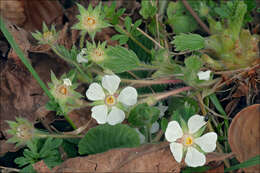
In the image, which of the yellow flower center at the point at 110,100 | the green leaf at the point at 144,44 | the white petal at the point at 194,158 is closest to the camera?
the white petal at the point at 194,158

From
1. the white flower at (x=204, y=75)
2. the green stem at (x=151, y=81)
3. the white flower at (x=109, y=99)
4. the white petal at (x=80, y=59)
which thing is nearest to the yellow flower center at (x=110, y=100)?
the white flower at (x=109, y=99)

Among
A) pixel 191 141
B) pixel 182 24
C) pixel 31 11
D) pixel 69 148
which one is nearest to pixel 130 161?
pixel 191 141

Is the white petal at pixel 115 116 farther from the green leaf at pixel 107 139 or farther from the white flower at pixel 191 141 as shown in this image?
the white flower at pixel 191 141

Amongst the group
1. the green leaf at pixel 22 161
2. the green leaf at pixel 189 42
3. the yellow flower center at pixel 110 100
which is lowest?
the green leaf at pixel 22 161

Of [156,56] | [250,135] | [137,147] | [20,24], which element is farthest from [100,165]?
[20,24]

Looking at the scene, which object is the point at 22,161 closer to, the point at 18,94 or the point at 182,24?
the point at 18,94

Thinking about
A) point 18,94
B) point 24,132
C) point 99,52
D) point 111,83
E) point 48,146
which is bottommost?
point 48,146

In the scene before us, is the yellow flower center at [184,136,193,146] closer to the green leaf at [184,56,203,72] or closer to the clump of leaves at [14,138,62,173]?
the green leaf at [184,56,203,72]

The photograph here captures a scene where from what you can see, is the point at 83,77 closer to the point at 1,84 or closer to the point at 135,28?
the point at 135,28
